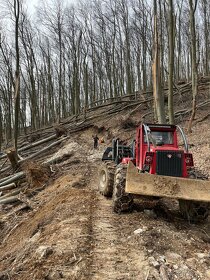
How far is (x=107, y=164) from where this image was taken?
10.1m

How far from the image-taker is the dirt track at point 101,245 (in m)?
5.06

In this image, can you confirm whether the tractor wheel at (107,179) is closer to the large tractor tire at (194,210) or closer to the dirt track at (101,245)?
the dirt track at (101,245)

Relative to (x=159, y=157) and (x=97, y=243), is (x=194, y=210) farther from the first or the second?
(x=97, y=243)

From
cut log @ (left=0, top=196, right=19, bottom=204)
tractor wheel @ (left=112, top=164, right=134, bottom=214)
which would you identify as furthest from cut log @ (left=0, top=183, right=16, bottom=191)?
tractor wheel @ (left=112, top=164, right=134, bottom=214)

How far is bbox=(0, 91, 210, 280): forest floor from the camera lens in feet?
16.6

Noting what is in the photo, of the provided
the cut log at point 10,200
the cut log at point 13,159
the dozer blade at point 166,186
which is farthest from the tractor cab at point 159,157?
the cut log at point 13,159

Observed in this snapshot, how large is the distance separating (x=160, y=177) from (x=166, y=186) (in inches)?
8.3

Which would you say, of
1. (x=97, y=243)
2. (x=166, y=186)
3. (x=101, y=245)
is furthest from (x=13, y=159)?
(x=101, y=245)

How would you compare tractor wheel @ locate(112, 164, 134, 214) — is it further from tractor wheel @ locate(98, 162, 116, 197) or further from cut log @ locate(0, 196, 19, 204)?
cut log @ locate(0, 196, 19, 204)

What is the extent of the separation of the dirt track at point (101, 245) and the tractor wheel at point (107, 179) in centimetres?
22

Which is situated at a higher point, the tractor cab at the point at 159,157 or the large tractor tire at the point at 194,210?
the tractor cab at the point at 159,157

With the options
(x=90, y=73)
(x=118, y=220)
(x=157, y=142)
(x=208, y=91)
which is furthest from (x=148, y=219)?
(x=90, y=73)

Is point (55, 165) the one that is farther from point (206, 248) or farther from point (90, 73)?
point (90, 73)

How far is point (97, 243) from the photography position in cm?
611
